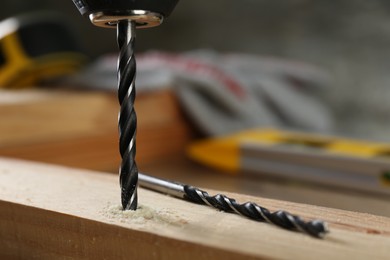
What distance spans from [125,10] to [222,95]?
0.86 m

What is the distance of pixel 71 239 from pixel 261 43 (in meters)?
1.40

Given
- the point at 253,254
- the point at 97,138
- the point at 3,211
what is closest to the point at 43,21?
the point at 97,138

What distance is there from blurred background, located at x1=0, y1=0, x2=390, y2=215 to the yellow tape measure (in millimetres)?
122

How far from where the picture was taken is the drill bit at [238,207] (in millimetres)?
376

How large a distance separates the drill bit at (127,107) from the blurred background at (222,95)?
1.37 feet

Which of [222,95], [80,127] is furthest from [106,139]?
[222,95]

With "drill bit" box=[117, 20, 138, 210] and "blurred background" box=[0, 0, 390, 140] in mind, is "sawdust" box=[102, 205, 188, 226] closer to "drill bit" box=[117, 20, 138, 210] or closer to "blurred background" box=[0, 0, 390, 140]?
"drill bit" box=[117, 20, 138, 210]

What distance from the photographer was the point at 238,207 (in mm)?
424

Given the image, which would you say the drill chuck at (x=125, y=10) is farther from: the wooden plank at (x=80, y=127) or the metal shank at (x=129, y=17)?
the wooden plank at (x=80, y=127)

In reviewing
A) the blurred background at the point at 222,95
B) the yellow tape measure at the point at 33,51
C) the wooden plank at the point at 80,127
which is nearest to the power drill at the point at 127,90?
the blurred background at the point at 222,95

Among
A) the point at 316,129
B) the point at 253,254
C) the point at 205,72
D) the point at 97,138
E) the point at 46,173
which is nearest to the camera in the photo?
the point at 253,254

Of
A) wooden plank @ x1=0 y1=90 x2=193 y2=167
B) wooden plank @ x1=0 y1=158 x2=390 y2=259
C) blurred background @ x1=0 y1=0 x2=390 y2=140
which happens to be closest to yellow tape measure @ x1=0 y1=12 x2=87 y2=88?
wooden plank @ x1=0 y1=90 x2=193 y2=167

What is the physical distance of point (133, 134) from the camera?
0.44m

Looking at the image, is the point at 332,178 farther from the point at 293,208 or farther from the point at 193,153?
the point at 293,208
